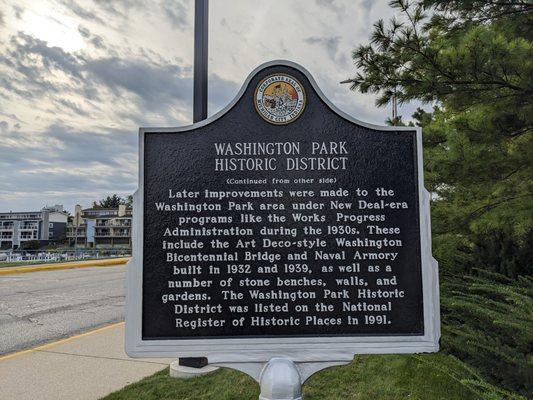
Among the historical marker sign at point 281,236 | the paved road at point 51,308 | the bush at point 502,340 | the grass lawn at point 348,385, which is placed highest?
the historical marker sign at point 281,236

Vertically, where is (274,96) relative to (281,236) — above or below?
above

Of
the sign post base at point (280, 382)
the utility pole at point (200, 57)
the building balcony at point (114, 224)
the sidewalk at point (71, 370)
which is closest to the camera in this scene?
the sign post base at point (280, 382)

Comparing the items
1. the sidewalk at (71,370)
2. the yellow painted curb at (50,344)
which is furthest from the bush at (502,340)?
the yellow painted curb at (50,344)

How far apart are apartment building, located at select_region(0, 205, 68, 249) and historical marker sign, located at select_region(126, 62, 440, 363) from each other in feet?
278

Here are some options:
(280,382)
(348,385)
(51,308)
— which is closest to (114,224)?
(51,308)

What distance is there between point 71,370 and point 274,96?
3.90m

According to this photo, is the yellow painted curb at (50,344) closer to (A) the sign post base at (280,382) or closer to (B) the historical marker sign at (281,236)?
(B) the historical marker sign at (281,236)

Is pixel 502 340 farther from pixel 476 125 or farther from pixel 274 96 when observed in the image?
pixel 274 96

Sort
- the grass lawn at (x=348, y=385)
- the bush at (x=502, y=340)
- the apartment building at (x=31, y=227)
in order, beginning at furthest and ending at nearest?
1. the apartment building at (x=31, y=227)
2. the grass lawn at (x=348, y=385)
3. the bush at (x=502, y=340)

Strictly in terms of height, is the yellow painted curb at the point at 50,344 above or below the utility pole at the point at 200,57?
below

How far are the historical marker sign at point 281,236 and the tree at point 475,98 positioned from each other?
2.00m

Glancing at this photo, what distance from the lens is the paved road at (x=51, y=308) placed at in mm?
6786

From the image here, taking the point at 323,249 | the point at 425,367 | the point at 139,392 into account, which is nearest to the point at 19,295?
the point at 139,392

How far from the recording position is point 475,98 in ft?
14.1
